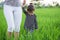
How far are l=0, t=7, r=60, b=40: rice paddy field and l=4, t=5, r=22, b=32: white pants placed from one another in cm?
10

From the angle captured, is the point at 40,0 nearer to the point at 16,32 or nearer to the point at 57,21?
the point at 57,21

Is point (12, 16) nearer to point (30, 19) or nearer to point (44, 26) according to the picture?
point (30, 19)

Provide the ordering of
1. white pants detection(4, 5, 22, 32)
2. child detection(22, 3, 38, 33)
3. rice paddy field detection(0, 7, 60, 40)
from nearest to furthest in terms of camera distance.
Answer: white pants detection(4, 5, 22, 32) < rice paddy field detection(0, 7, 60, 40) < child detection(22, 3, 38, 33)

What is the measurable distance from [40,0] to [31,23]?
632 mm

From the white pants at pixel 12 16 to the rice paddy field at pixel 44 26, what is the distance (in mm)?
102

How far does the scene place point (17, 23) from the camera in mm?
1875

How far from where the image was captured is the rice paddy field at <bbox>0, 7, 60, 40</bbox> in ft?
6.36

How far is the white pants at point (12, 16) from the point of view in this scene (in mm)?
1820

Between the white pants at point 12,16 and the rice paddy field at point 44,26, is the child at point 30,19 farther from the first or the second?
the white pants at point 12,16

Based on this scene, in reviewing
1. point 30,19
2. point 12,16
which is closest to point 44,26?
point 30,19

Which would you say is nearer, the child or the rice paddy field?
the rice paddy field

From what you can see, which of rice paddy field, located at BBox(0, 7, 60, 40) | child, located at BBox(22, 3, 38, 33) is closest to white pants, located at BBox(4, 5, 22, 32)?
rice paddy field, located at BBox(0, 7, 60, 40)

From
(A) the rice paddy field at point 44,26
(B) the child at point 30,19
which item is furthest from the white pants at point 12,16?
(B) the child at point 30,19

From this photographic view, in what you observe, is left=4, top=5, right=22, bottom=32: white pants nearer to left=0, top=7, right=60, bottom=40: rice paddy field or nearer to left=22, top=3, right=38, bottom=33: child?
left=0, top=7, right=60, bottom=40: rice paddy field
